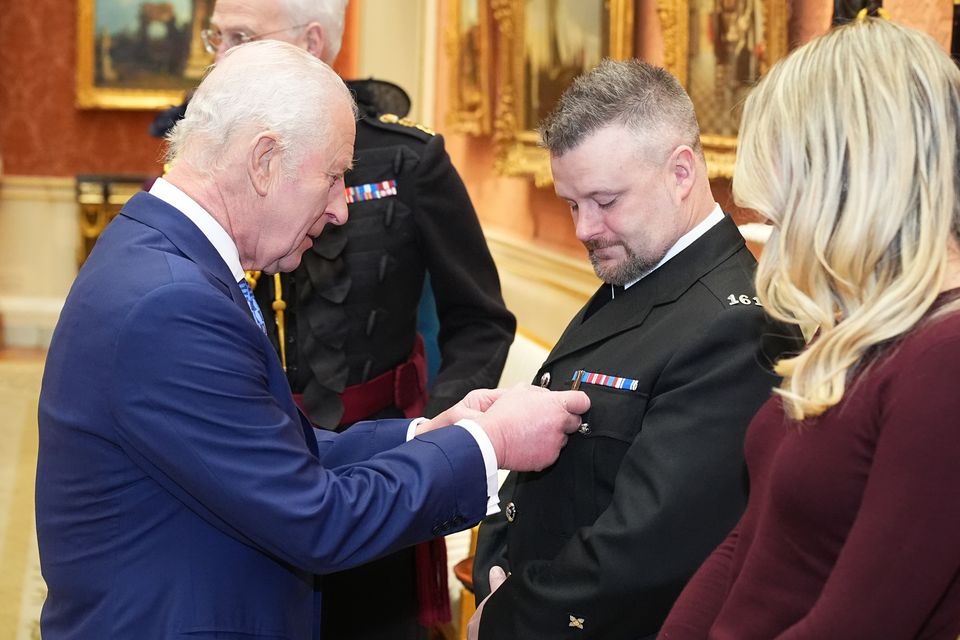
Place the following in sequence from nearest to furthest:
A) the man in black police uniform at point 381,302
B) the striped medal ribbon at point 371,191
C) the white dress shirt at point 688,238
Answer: the white dress shirt at point 688,238, the man in black police uniform at point 381,302, the striped medal ribbon at point 371,191

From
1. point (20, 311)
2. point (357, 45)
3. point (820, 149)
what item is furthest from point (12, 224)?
point (820, 149)

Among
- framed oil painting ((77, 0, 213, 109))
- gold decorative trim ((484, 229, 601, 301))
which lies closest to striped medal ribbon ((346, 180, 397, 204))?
gold decorative trim ((484, 229, 601, 301))

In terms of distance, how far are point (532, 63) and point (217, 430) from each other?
3.68 meters

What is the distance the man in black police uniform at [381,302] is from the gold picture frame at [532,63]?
131cm

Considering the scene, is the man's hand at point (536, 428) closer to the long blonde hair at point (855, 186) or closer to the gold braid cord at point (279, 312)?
the long blonde hair at point (855, 186)

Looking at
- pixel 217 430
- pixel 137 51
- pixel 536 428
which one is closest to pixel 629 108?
pixel 536 428

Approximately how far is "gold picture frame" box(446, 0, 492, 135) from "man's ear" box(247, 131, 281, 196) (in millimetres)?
4207

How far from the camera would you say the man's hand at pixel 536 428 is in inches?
79.7

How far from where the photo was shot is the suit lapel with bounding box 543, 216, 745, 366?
→ 2061mm

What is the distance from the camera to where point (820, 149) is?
55.3 inches

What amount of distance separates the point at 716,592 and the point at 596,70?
986mm

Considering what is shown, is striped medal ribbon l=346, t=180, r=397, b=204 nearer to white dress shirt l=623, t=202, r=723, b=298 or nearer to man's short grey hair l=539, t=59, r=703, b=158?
man's short grey hair l=539, t=59, r=703, b=158

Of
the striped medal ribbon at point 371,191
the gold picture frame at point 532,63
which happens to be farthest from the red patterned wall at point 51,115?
the striped medal ribbon at point 371,191

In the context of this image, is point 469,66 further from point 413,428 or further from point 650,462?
point 650,462
